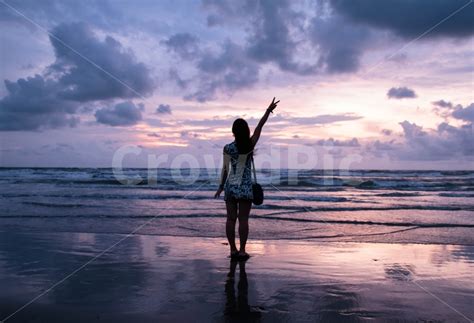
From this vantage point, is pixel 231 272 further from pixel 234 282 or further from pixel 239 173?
pixel 239 173

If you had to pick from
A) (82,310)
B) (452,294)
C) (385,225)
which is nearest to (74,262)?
(82,310)

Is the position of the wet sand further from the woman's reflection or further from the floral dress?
the floral dress

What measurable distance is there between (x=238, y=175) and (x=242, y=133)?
597 millimetres

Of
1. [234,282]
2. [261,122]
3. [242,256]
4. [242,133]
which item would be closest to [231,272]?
[234,282]

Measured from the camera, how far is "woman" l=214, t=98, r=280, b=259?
18.6 ft

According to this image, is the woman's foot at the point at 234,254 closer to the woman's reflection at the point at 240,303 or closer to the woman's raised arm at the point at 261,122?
the woman's reflection at the point at 240,303

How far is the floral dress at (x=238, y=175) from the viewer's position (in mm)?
5836

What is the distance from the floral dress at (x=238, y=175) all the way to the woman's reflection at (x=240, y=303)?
1164mm

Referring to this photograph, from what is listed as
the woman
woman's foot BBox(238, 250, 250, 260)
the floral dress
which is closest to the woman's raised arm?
the woman

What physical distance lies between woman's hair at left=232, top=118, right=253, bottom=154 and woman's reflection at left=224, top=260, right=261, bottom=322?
5.45 ft

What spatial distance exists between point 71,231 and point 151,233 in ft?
5.38

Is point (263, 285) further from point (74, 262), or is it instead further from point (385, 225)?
point (385, 225)

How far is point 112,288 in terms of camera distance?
433 centimetres

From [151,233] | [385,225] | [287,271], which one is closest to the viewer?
[287,271]
